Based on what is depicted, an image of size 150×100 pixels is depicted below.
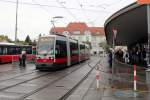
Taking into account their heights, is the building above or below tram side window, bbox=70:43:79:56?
above

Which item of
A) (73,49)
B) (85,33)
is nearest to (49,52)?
(73,49)

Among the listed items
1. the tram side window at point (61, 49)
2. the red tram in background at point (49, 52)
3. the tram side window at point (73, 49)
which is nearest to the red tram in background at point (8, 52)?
the tram side window at point (73, 49)

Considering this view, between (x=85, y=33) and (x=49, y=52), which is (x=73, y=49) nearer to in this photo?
(x=49, y=52)

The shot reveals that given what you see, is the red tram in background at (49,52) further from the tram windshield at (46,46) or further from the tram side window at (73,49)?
the tram side window at (73,49)

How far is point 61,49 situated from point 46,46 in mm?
2052

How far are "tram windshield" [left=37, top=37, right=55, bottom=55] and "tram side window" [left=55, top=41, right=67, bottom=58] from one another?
1.97ft

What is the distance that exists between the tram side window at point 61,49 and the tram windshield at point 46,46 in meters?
0.60

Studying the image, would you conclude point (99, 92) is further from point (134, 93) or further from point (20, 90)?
point (20, 90)

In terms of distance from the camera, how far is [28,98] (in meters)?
14.1

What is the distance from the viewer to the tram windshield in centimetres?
3083

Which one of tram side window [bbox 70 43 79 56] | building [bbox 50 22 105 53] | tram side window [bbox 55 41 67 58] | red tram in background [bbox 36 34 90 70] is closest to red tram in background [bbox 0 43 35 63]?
tram side window [bbox 70 43 79 56]

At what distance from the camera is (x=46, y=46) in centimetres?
3111

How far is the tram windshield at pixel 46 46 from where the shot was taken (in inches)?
1214

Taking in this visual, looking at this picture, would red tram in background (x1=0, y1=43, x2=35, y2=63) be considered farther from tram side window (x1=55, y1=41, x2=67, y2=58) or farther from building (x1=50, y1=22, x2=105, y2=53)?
building (x1=50, y1=22, x2=105, y2=53)
